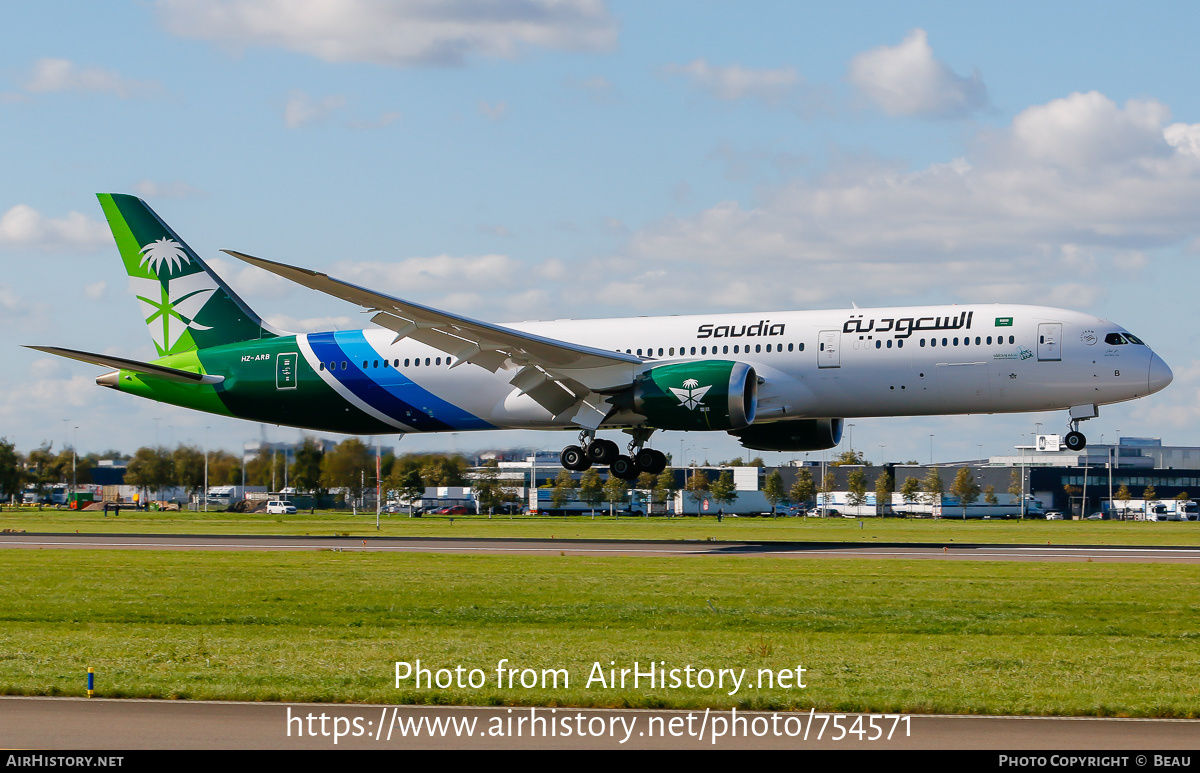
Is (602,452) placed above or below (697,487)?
above

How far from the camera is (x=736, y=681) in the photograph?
14555 mm

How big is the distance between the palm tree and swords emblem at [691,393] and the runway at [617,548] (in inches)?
180

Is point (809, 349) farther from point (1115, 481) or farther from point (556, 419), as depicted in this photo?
point (1115, 481)

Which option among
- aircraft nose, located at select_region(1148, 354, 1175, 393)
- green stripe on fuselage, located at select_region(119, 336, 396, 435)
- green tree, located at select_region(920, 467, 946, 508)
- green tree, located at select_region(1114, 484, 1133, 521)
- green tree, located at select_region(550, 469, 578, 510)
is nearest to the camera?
aircraft nose, located at select_region(1148, 354, 1175, 393)

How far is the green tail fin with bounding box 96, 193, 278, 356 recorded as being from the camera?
155 feet

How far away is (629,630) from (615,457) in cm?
2371

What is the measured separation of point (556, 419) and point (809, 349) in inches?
372

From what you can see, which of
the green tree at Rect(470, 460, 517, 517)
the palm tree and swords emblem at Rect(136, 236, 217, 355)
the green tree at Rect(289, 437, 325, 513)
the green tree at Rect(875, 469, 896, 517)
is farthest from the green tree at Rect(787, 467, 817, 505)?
the palm tree and swords emblem at Rect(136, 236, 217, 355)

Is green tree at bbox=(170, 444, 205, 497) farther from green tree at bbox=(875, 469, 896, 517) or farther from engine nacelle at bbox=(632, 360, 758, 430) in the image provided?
green tree at bbox=(875, 469, 896, 517)

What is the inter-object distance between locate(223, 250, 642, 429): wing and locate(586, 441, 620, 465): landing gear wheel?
119 centimetres

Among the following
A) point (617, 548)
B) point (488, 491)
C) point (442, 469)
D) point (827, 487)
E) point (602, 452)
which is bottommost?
point (827, 487)

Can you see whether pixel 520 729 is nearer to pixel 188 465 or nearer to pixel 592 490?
pixel 188 465

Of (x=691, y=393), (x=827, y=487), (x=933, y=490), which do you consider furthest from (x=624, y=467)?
(x=827, y=487)

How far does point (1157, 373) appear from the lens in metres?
37.5
